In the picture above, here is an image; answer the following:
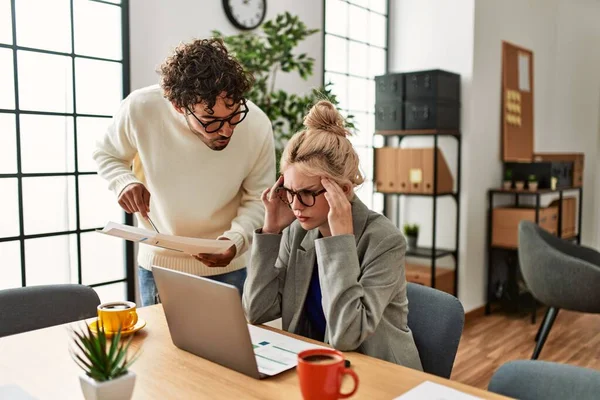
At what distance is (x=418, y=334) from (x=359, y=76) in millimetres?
3330

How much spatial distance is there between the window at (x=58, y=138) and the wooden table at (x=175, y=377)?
51.6 inches

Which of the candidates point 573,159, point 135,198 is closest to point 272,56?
point 135,198

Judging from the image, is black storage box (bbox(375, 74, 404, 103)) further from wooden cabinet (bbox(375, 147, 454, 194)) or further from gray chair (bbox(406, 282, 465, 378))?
gray chair (bbox(406, 282, 465, 378))

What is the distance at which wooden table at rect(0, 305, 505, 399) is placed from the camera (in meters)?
1.14

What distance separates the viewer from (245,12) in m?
3.42

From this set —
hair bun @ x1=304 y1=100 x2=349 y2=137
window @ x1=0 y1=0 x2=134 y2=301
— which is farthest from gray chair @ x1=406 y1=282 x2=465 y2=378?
window @ x1=0 y1=0 x2=134 y2=301

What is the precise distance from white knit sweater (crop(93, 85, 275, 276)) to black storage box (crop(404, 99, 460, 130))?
2.35 meters

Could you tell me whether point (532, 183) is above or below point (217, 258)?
above

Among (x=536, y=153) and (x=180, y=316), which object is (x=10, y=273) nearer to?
(x=180, y=316)

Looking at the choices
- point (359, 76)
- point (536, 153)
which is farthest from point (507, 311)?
point (359, 76)

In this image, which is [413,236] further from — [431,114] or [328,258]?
[328,258]

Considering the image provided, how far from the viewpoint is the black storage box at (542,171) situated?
459 cm

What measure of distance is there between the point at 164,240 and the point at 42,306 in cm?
52

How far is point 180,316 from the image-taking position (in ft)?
4.37
